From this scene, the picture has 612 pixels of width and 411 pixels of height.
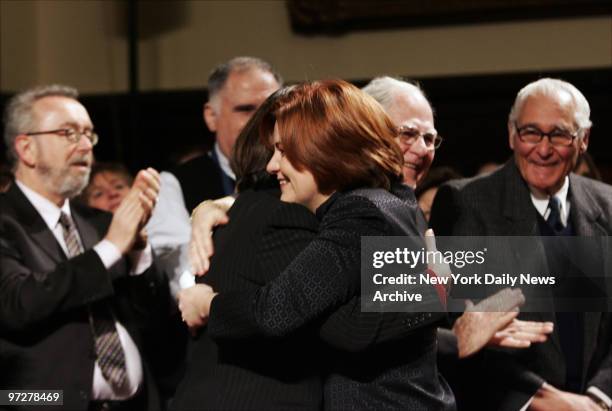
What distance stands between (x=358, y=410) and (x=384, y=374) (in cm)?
8

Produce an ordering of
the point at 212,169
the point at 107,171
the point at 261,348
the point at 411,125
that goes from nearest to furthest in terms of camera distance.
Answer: the point at 261,348, the point at 411,125, the point at 212,169, the point at 107,171

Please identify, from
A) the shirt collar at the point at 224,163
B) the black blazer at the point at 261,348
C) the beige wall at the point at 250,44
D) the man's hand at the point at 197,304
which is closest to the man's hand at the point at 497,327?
the black blazer at the point at 261,348

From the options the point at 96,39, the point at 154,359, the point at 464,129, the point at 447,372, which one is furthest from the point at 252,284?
the point at 464,129

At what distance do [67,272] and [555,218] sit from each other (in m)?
1.24

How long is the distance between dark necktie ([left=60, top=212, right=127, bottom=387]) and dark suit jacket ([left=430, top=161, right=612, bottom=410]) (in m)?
0.88

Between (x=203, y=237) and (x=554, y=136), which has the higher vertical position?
(x=554, y=136)

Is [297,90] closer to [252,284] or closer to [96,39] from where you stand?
[252,284]

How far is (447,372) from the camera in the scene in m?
2.20

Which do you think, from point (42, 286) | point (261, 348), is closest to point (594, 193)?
point (261, 348)

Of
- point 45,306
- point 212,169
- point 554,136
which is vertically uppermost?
point 554,136

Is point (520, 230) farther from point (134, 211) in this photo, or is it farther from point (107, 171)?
point (107, 171)

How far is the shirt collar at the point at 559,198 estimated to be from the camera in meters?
2.41

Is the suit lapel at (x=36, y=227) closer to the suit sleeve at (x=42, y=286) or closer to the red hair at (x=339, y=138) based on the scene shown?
the suit sleeve at (x=42, y=286)

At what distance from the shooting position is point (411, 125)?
7.39 ft
